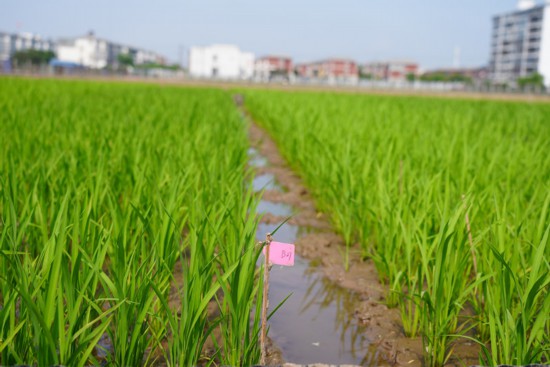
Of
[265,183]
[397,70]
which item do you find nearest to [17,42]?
[397,70]

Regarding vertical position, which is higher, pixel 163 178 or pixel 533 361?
pixel 163 178

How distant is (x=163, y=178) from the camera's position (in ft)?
12.4

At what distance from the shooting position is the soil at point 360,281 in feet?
8.25

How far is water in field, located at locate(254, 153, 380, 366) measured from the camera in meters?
2.54

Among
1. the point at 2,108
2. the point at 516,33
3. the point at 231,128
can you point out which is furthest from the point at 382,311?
the point at 516,33

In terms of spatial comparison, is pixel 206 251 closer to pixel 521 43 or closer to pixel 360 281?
pixel 360 281

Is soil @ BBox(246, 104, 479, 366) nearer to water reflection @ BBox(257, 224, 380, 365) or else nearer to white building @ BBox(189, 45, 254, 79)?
water reflection @ BBox(257, 224, 380, 365)

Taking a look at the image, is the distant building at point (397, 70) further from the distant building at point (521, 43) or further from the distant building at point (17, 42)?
the distant building at point (17, 42)

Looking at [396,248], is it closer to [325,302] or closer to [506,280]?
[325,302]

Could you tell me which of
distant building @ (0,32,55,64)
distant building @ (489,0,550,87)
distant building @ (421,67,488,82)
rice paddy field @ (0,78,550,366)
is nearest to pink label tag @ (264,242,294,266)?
rice paddy field @ (0,78,550,366)

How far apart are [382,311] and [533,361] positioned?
3.12 feet

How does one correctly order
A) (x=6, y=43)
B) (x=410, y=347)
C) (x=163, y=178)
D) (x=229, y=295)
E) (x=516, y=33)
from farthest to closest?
(x=6, y=43) < (x=516, y=33) < (x=163, y=178) < (x=410, y=347) < (x=229, y=295)

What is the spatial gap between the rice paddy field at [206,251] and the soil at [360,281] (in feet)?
0.23

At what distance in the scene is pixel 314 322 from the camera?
2.87m
